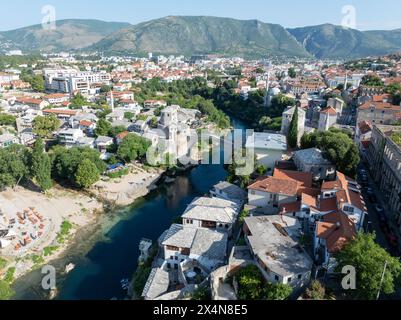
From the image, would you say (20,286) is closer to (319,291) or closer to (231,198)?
(231,198)

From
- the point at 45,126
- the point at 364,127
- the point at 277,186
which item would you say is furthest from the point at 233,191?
the point at 45,126

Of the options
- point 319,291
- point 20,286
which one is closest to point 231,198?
point 319,291

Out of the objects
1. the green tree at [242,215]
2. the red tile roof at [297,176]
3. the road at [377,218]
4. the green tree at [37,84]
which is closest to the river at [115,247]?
the green tree at [242,215]

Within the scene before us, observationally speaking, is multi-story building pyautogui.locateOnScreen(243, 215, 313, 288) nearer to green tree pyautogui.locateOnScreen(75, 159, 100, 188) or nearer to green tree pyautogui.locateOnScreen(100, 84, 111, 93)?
green tree pyautogui.locateOnScreen(75, 159, 100, 188)

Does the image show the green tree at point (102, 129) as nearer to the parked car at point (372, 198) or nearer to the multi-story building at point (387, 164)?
the multi-story building at point (387, 164)

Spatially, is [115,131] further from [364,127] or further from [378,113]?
[378,113]

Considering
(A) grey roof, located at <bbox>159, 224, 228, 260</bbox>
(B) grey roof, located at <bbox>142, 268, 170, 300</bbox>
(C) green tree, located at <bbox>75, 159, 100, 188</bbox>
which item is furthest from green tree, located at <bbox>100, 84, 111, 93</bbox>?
(B) grey roof, located at <bbox>142, 268, 170, 300</bbox>
